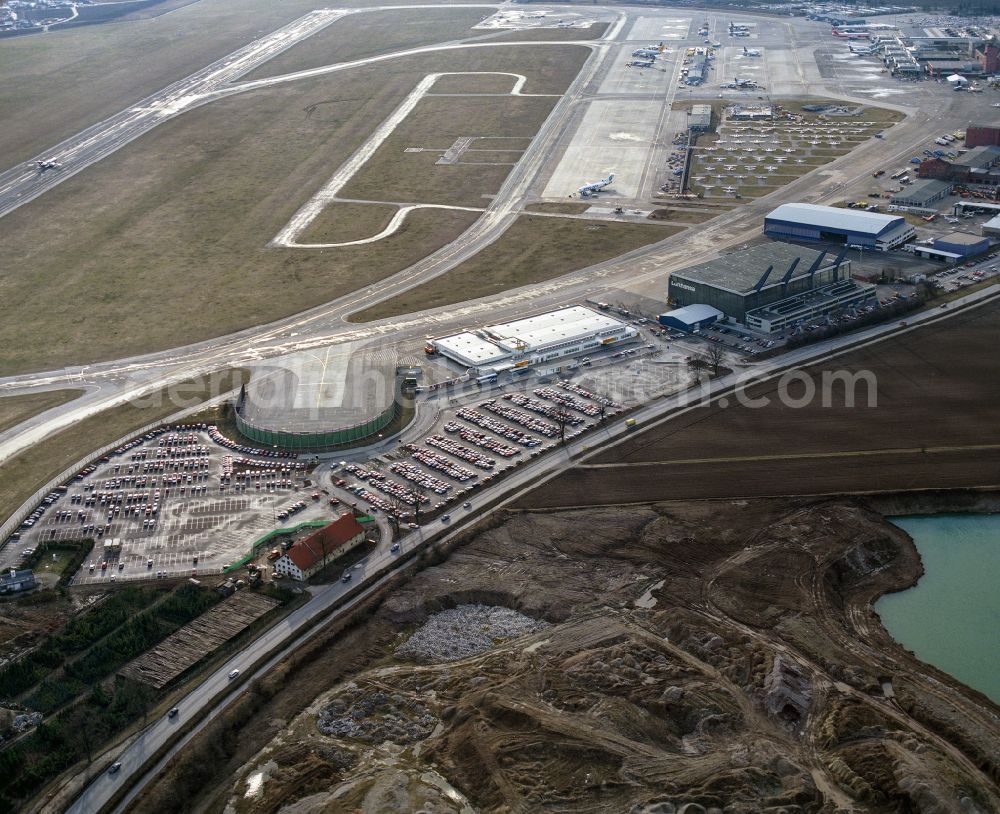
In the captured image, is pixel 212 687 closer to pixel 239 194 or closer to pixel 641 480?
pixel 641 480

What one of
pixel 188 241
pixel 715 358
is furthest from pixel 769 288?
pixel 188 241

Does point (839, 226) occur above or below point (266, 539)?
above

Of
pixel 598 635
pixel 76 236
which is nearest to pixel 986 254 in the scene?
pixel 598 635

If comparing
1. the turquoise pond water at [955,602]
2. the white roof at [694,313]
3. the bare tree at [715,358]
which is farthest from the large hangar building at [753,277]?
the turquoise pond water at [955,602]

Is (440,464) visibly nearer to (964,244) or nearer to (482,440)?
(482,440)

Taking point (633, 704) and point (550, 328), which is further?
point (550, 328)
